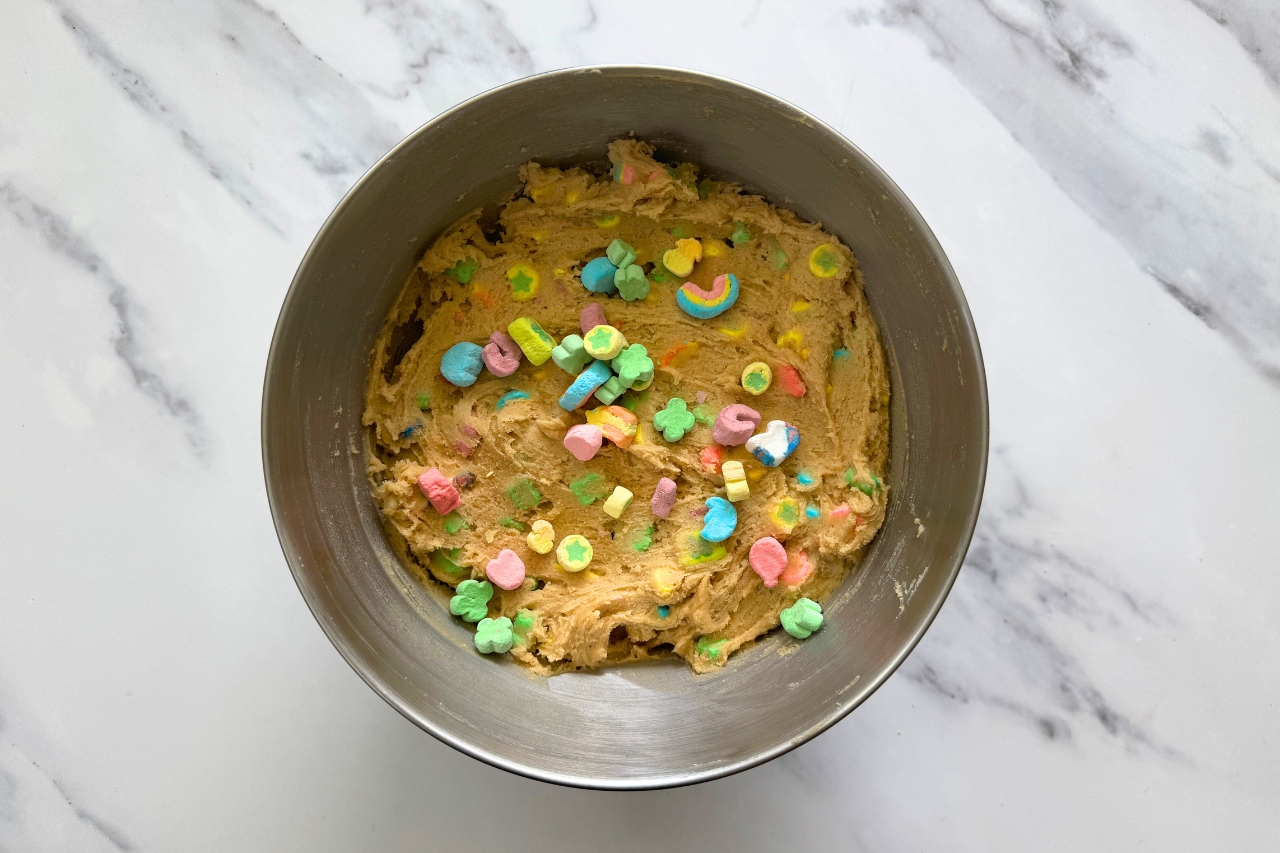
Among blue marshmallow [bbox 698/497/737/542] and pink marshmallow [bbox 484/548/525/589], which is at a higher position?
blue marshmallow [bbox 698/497/737/542]

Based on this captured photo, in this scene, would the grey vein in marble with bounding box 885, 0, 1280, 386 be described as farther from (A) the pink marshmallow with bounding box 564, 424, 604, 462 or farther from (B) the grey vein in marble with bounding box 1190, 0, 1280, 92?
(A) the pink marshmallow with bounding box 564, 424, 604, 462

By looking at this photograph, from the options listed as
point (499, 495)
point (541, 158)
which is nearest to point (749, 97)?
point (541, 158)

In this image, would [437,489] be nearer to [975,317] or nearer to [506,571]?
[506,571]

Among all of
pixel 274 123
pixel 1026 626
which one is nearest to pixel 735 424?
pixel 1026 626

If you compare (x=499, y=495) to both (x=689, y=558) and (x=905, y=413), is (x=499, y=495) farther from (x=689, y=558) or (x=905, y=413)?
(x=905, y=413)

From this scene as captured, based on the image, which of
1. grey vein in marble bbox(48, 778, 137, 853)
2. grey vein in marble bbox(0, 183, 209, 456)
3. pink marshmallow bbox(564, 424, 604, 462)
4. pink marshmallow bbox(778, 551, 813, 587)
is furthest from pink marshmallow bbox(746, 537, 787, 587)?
grey vein in marble bbox(48, 778, 137, 853)

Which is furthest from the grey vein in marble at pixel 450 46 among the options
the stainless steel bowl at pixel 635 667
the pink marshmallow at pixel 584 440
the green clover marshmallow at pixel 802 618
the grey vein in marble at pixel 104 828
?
the grey vein in marble at pixel 104 828
